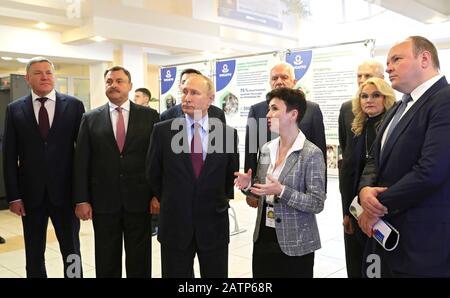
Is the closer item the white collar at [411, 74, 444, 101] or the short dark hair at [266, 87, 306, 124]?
the white collar at [411, 74, 444, 101]

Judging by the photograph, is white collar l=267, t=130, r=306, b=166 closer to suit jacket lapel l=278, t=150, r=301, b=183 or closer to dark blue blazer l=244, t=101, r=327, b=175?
suit jacket lapel l=278, t=150, r=301, b=183

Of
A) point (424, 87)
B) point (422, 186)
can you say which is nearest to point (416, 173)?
point (422, 186)

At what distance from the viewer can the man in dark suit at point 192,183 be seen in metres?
1.96

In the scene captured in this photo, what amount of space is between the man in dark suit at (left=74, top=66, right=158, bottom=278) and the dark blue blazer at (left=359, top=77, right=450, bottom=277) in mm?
1317

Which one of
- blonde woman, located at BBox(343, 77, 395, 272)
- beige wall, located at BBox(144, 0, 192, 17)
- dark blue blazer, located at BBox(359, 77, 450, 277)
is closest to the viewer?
dark blue blazer, located at BBox(359, 77, 450, 277)

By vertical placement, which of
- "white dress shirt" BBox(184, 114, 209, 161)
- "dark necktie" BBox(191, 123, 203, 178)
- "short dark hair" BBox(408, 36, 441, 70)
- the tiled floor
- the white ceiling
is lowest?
the tiled floor

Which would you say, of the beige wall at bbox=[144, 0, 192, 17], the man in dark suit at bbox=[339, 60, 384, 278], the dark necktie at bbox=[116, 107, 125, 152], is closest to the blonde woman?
the man in dark suit at bbox=[339, 60, 384, 278]

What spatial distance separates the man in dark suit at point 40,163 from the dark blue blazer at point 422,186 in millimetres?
1845

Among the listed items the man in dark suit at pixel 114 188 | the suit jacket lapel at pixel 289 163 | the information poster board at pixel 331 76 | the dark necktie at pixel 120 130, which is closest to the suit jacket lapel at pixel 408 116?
the suit jacket lapel at pixel 289 163

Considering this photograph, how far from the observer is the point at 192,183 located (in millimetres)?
1955

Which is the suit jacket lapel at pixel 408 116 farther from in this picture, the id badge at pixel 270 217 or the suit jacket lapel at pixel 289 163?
the id badge at pixel 270 217

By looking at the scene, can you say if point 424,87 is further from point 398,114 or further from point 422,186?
point 422,186

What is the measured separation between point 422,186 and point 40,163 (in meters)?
2.09

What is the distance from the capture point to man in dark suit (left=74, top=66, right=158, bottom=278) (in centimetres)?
223
